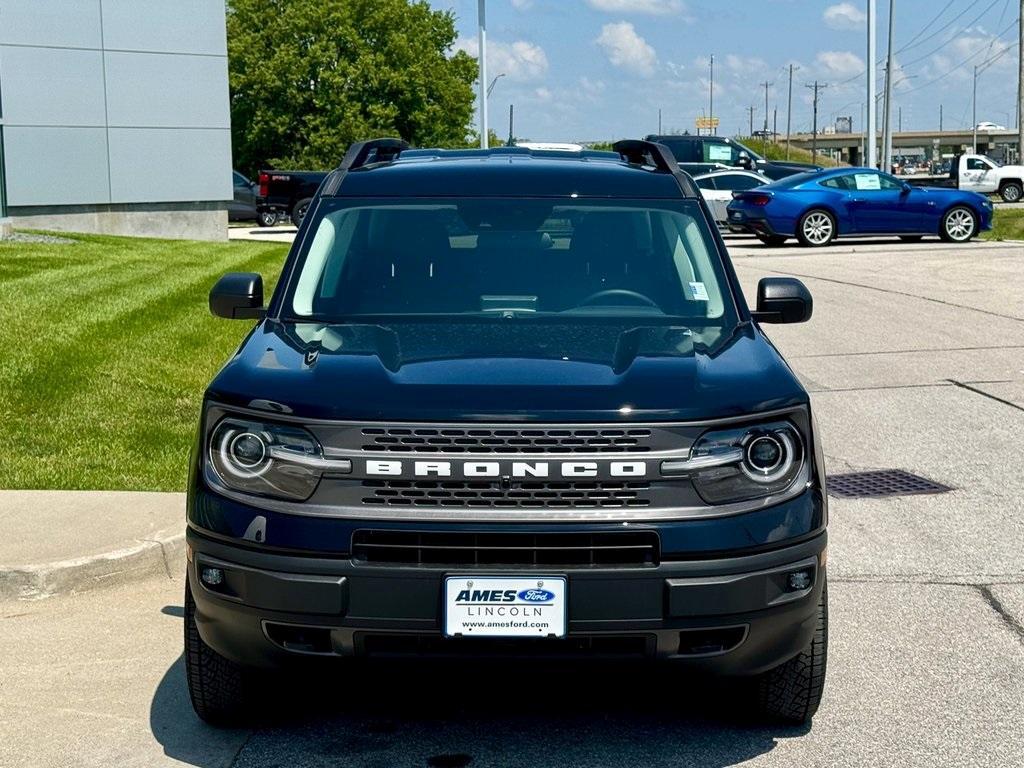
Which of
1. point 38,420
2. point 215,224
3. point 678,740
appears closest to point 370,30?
point 215,224

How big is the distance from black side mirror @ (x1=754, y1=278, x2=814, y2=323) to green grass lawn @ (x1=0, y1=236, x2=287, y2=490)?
3.38 m

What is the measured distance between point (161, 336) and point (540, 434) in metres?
9.10

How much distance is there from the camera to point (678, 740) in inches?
178

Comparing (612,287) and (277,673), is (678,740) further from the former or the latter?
(612,287)

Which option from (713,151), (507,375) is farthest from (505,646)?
(713,151)

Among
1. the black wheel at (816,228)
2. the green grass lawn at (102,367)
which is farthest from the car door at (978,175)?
the green grass lawn at (102,367)

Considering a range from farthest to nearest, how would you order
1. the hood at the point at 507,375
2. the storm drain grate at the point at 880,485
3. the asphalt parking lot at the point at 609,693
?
1. the storm drain grate at the point at 880,485
2. the asphalt parking lot at the point at 609,693
3. the hood at the point at 507,375

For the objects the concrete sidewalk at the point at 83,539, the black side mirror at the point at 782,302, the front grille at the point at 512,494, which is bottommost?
the concrete sidewalk at the point at 83,539

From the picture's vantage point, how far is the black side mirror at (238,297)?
543cm

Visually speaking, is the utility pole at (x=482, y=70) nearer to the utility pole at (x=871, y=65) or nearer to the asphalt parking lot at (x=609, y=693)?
the utility pole at (x=871, y=65)

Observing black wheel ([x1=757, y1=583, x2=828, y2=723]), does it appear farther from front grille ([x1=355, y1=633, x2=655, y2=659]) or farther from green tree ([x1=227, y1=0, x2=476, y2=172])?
green tree ([x1=227, y1=0, x2=476, y2=172])

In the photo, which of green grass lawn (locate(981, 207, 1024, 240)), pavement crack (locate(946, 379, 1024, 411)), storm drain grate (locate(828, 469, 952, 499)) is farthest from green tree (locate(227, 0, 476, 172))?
storm drain grate (locate(828, 469, 952, 499))

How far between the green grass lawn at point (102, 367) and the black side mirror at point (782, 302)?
338cm

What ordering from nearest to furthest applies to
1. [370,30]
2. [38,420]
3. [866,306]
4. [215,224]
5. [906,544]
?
[906,544]
[38,420]
[866,306]
[215,224]
[370,30]
